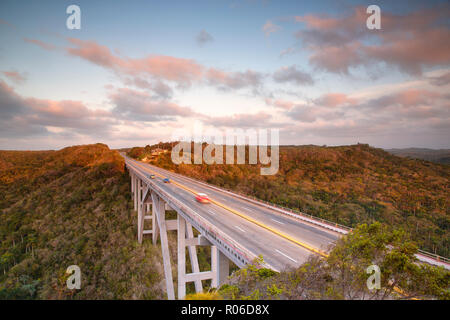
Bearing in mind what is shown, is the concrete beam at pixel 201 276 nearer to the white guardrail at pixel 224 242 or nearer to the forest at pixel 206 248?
the forest at pixel 206 248

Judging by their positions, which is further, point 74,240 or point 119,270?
point 74,240

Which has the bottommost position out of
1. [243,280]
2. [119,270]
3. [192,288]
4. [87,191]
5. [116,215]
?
[192,288]

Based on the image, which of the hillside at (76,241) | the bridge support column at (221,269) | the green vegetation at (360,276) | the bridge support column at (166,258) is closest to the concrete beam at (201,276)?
the bridge support column at (221,269)

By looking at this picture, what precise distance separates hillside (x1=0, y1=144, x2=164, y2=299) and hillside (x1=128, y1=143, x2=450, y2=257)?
3115 centimetres

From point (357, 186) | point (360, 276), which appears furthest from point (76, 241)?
point (357, 186)

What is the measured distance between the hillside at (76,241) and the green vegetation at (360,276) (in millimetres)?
33047

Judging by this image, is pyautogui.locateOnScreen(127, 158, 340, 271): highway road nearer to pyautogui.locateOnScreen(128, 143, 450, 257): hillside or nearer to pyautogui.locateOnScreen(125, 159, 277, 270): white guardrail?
pyautogui.locateOnScreen(125, 159, 277, 270): white guardrail

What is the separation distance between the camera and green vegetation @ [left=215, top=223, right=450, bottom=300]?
7.64m

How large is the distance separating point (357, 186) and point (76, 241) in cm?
8560

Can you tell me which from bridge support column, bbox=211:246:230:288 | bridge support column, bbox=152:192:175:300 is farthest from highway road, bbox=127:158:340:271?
bridge support column, bbox=152:192:175:300

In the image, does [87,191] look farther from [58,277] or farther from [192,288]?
[192,288]

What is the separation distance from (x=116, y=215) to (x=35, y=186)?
46.2 m
